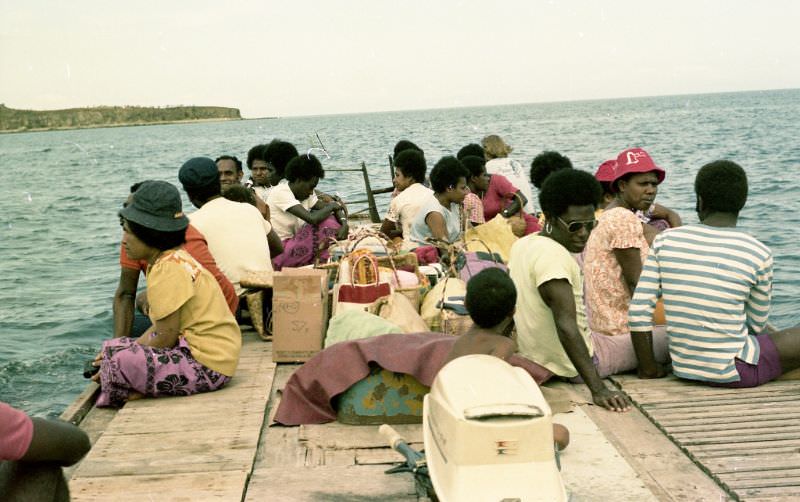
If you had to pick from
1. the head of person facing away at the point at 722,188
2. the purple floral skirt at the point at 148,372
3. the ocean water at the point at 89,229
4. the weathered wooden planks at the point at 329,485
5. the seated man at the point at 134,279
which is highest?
the head of person facing away at the point at 722,188

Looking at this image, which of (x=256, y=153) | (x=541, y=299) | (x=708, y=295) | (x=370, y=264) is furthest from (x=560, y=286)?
(x=256, y=153)

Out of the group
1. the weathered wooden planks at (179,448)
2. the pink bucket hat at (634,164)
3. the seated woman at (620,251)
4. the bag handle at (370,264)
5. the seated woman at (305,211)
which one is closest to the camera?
the weathered wooden planks at (179,448)

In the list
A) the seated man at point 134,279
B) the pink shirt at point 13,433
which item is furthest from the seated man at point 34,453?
the seated man at point 134,279

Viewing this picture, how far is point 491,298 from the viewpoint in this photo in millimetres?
4555

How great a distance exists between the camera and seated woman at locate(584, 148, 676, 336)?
19.3 ft

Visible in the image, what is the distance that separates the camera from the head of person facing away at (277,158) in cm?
955

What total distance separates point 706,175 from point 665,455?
171cm

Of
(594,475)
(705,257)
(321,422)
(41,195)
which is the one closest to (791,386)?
(705,257)

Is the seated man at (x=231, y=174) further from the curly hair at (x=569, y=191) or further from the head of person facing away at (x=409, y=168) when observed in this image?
the curly hair at (x=569, y=191)

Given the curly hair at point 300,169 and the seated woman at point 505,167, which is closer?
the curly hair at point 300,169

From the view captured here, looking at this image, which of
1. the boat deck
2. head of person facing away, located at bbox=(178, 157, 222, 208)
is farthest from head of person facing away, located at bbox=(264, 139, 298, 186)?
the boat deck

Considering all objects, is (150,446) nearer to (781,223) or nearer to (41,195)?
(781,223)

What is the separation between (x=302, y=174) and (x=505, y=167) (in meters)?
3.03

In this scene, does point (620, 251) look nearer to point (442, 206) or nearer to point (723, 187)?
point (723, 187)
